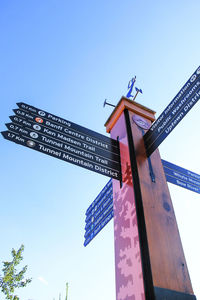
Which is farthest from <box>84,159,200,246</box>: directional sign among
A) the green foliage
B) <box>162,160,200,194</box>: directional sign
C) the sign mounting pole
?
the green foliage

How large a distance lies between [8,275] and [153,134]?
61.0 ft

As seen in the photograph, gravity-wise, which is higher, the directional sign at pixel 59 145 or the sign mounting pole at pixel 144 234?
the directional sign at pixel 59 145

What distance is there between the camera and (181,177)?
421 centimetres

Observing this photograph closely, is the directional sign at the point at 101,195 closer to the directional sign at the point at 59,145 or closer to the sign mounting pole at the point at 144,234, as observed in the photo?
the sign mounting pole at the point at 144,234

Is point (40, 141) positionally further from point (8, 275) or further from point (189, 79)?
point (8, 275)

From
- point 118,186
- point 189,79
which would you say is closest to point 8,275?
point 118,186

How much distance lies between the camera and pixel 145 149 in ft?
12.6

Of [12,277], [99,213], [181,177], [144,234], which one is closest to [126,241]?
[144,234]

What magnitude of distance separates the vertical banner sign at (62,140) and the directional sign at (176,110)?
707 mm

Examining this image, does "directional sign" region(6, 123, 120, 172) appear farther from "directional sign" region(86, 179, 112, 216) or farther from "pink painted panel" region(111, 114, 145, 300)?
"directional sign" region(86, 179, 112, 216)

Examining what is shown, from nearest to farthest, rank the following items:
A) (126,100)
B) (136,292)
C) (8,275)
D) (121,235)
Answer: (136,292) → (121,235) → (126,100) → (8,275)

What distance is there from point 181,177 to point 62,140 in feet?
7.24

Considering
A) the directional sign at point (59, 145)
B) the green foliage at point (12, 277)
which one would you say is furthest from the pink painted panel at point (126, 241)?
the green foliage at point (12, 277)

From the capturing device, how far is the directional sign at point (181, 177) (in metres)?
4.11
